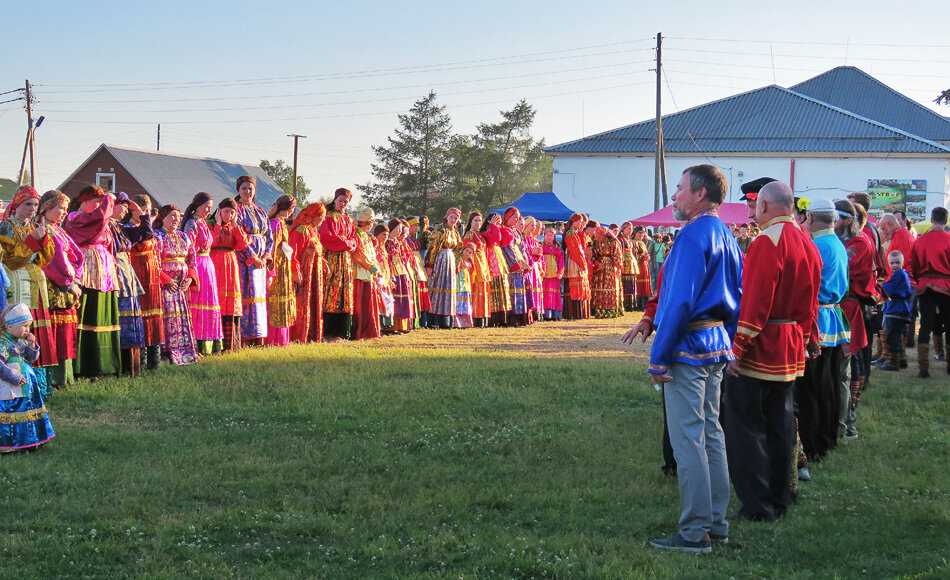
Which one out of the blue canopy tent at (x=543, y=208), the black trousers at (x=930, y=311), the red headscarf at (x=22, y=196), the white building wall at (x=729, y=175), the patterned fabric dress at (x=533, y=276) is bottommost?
the black trousers at (x=930, y=311)

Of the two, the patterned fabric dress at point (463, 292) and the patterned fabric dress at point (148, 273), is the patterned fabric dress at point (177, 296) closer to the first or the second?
the patterned fabric dress at point (148, 273)

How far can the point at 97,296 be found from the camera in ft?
30.4

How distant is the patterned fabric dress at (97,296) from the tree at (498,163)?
5162 centimetres

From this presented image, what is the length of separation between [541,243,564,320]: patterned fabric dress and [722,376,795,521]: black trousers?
14183mm

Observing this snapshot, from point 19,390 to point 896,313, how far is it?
10.1m

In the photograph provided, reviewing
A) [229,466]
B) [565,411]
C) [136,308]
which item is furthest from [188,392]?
[565,411]

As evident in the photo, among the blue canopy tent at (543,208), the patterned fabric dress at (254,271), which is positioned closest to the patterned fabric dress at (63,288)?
the patterned fabric dress at (254,271)

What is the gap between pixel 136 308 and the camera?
32.0 feet

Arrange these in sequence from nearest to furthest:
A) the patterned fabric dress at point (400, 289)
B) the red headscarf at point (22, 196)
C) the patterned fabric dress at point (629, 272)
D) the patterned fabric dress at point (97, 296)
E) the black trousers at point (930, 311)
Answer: the red headscarf at point (22, 196), the patterned fabric dress at point (97, 296), the black trousers at point (930, 311), the patterned fabric dress at point (400, 289), the patterned fabric dress at point (629, 272)

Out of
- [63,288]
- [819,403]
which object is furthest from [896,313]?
[63,288]

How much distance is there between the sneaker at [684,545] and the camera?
4805mm

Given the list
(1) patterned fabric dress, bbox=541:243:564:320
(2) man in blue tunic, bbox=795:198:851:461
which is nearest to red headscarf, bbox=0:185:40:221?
(2) man in blue tunic, bbox=795:198:851:461

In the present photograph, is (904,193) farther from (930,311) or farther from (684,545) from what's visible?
(684,545)

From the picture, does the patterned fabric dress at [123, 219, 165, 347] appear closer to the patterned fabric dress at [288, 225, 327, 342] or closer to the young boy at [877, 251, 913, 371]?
the patterned fabric dress at [288, 225, 327, 342]
